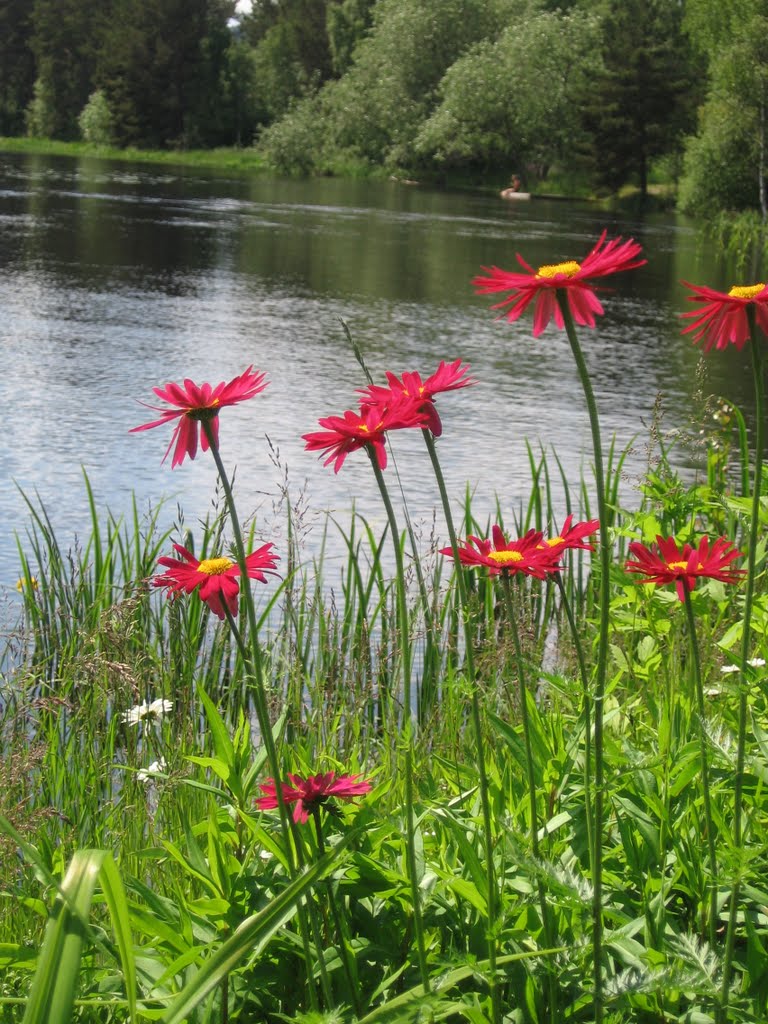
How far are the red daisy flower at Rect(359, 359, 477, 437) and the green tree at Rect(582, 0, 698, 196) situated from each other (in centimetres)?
4295

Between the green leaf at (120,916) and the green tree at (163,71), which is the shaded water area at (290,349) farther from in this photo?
the green tree at (163,71)

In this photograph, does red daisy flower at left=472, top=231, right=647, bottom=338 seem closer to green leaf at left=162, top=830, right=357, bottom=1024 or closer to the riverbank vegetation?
the riverbank vegetation

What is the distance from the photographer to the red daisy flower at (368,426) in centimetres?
140

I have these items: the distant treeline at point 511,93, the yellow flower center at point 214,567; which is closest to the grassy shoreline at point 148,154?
the distant treeline at point 511,93

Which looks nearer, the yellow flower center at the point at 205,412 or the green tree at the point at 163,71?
the yellow flower center at the point at 205,412

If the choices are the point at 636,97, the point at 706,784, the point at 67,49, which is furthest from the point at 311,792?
the point at 67,49

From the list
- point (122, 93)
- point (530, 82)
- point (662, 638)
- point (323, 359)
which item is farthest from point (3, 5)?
point (662, 638)

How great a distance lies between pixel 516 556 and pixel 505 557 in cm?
2

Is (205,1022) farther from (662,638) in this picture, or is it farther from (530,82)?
(530,82)

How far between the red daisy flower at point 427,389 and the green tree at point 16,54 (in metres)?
74.0

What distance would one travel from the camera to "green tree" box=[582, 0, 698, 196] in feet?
142

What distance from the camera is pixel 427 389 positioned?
147cm

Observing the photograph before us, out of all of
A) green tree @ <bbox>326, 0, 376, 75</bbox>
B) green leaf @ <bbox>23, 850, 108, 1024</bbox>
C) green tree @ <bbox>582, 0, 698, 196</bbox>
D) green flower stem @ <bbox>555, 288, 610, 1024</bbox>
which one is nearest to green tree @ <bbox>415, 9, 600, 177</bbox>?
green tree @ <bbox>582, 0, 698, 196</bbox>

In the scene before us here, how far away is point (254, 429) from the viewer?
8805mm
